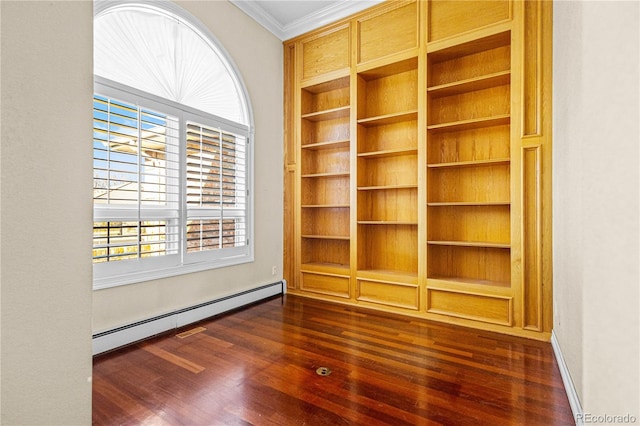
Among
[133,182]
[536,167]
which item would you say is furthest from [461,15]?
[133,182]

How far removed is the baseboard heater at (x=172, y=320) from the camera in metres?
2.36

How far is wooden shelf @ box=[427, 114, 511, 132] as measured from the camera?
2.87m

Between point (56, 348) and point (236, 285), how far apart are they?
98.6 inches

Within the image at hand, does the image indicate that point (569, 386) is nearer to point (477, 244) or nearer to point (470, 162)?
point (477, 244)

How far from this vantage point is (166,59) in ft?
9.27

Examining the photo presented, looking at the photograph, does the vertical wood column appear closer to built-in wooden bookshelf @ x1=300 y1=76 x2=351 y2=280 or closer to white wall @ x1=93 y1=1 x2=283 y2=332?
built-in wooden bookshelf @ x1=300 y1=76 x2=351 y2=280

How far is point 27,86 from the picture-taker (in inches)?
36.7

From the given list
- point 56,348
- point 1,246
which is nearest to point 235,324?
point 56,348

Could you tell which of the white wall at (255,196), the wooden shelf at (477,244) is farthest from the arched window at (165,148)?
the wooden shelf at (477,244)

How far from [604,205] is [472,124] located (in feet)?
6.53

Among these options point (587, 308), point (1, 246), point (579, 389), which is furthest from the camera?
point (579, 389)

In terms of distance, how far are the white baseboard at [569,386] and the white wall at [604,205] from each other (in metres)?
0.05

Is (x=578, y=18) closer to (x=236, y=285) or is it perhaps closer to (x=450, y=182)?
(x=450, y=182)

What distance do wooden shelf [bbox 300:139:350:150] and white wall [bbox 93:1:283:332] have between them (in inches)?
16.2
